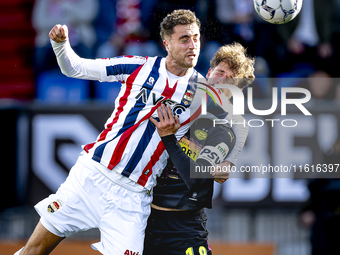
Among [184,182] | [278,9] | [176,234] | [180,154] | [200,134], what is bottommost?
[176,234]

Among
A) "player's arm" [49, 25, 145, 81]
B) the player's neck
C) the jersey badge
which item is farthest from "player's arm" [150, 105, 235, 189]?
"player's arm" [49, 25, 145, 81]

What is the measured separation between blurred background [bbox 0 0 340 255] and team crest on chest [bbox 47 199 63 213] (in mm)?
2568

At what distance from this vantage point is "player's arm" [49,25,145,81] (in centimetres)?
388

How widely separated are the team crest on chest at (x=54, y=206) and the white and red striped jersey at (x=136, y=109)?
463 millimetres

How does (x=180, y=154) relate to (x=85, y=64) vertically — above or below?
below

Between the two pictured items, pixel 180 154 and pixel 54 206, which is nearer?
pixel 180 154

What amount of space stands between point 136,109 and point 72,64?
2.08 ft

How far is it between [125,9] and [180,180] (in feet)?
15.6

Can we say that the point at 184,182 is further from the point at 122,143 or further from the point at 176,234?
the point at 122,143

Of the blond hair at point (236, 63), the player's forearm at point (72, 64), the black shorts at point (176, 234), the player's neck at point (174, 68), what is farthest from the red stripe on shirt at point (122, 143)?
the blond hair at point (236, 63)

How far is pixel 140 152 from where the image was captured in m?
4.05

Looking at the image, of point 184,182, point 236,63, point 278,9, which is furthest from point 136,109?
point 278,9

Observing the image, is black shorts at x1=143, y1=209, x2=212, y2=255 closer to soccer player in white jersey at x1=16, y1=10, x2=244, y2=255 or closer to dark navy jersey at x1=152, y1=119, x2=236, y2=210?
dark navy jersey at x1=152, y1=119, x2=236, y2=210

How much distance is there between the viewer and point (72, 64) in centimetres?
396
